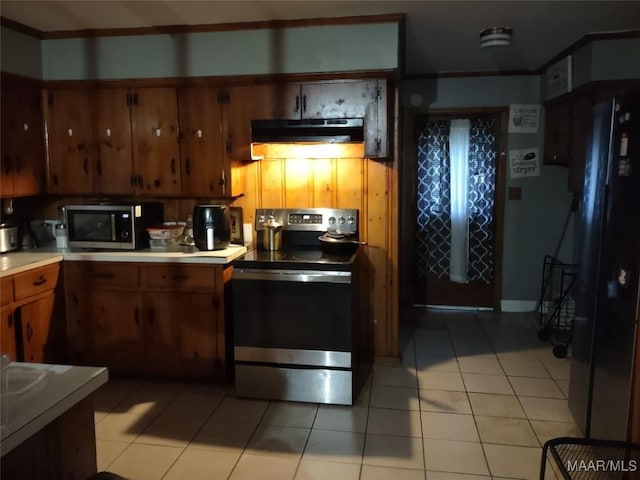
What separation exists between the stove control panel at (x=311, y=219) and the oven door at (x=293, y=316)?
62 centimetres

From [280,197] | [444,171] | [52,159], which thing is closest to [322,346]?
[280,197]

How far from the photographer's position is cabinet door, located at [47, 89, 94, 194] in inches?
146

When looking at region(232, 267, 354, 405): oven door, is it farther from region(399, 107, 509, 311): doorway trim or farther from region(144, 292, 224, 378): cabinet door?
region(399, 107, 509, 311): doorway trim

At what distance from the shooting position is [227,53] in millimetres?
3477

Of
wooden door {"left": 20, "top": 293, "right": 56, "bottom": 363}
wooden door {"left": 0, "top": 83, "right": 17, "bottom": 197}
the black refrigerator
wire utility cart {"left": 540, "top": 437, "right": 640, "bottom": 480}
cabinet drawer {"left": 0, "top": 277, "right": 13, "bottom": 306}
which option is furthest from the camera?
wooden door {"left": 0, "top": 83, "right": 17, "bottom": 197}

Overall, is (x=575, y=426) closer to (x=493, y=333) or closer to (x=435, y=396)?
(x=435, y=396)

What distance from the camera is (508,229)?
202 inches

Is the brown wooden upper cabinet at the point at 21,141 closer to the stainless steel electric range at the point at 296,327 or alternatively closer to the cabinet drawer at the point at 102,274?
the cabinet drawer at the point at 102,274

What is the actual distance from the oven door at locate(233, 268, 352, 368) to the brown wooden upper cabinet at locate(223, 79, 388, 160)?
Answer: 3.01 feet

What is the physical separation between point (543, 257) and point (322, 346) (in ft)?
9.62

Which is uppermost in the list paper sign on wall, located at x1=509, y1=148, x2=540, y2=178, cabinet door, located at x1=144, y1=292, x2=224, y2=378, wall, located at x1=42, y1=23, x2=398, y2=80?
wall, located at x1=42, y1=23, x2=398, y2=80

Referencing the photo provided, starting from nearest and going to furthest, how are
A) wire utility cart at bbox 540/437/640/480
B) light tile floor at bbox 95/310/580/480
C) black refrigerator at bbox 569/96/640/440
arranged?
wire utility cart at bbox 540/437/640/480 < black refrigerator at bbox 569/96/640/440 < light tile floor at bbox 95/310/580/480

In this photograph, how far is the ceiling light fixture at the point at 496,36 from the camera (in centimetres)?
356

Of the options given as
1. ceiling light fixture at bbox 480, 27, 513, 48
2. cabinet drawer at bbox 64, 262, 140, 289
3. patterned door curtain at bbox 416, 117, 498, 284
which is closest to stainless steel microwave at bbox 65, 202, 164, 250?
cabinet drawer at bbox 64, 262, 140, 289
